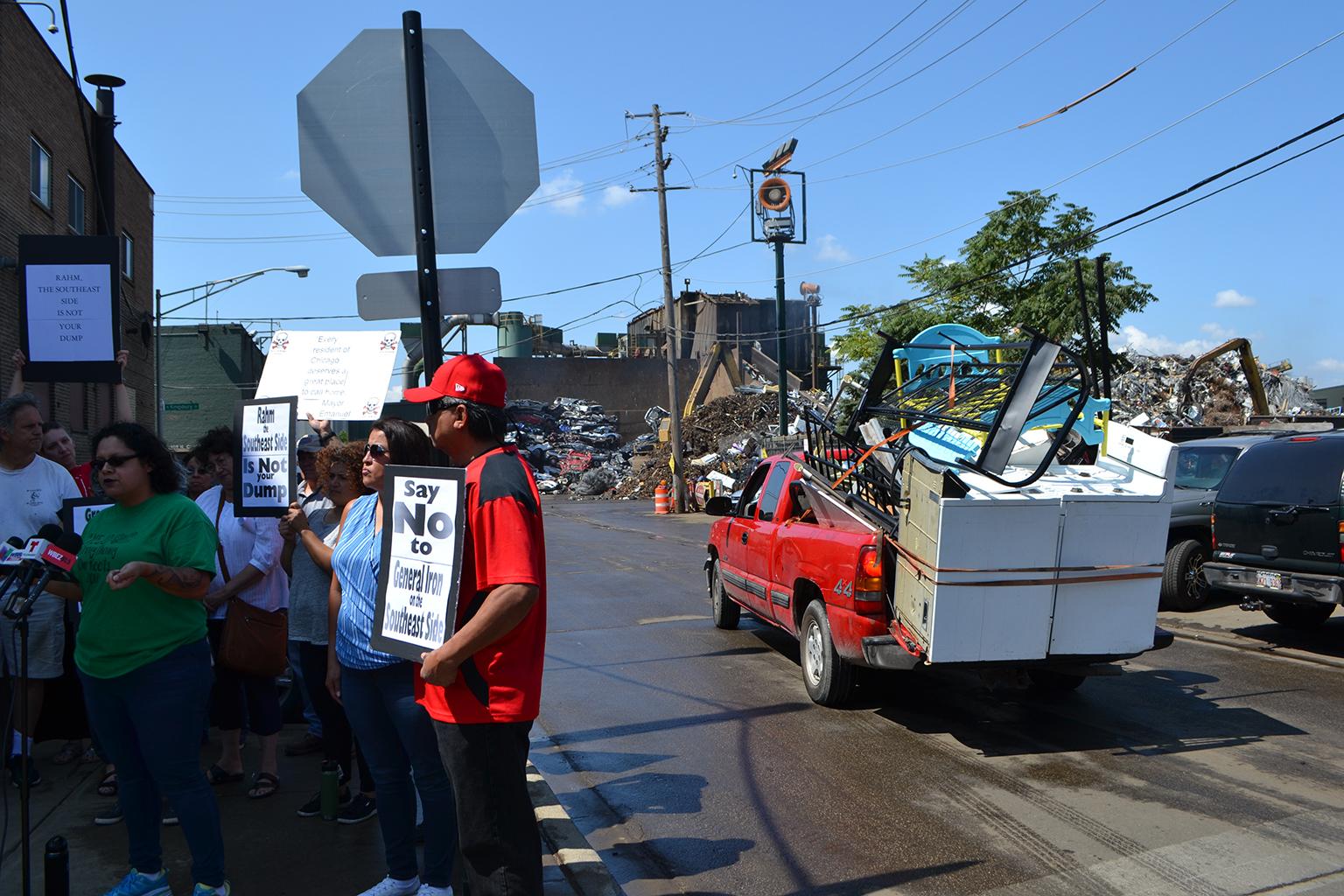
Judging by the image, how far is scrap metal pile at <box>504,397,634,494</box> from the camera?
1950 inches

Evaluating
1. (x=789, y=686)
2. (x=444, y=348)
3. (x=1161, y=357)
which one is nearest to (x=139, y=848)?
→ (x=444, y=348)

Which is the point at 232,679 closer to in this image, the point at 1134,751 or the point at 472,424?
the point at 472,424

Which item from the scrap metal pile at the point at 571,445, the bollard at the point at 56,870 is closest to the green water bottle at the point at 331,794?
the bollard at the point at 56,870

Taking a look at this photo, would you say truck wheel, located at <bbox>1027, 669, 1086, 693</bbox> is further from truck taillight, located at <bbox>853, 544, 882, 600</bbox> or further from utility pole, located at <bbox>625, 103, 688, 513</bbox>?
utility pole, located at <bbox>625, 103, 688, 513</bbox>

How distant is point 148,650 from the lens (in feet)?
14.0

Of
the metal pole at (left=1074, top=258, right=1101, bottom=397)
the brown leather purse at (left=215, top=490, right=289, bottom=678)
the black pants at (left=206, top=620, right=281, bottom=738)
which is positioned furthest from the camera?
the metal pole at (left=1074, top=258, right=1101, bottom=397)

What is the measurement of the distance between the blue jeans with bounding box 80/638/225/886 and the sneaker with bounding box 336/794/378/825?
1041 mm

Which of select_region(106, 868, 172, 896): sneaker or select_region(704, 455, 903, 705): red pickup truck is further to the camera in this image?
select_region(704, 455, 903, 705): red pickup truck

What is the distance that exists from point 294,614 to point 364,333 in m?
1.47

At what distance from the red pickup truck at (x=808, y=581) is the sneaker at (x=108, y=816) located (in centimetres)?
443

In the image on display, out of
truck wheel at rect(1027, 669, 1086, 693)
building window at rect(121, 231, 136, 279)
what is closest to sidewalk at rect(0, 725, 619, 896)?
truck wheel at rect(1027, 669, 1086, 693)

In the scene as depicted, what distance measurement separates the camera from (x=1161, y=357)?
3875cm

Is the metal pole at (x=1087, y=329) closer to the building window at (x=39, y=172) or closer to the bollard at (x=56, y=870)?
the bollard at (x=56, y=870)

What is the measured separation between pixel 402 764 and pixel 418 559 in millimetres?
1240
